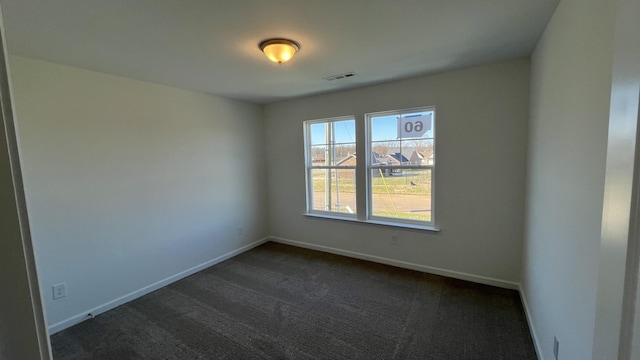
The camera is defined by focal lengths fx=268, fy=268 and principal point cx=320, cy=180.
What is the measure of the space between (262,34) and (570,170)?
211 centimetres

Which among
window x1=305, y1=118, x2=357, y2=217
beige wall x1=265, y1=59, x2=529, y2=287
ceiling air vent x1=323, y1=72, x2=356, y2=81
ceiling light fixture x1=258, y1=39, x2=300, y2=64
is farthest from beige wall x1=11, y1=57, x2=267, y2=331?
beige wall x1=265, y1=59, x2=529, y2=287

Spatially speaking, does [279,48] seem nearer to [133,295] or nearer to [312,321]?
[312,321]

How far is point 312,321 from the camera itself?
2.45 metres

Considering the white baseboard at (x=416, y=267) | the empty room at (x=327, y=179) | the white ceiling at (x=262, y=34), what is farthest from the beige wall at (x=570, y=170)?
the white baseboard at (x=416, y=267)

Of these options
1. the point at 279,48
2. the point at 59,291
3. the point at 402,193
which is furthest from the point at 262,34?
the point at 59,291

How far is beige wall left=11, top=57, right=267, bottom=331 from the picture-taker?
2332 millimetres

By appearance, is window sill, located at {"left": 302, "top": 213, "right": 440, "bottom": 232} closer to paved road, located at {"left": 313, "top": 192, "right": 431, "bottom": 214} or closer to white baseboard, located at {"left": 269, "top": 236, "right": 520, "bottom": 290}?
paved road, located at {"left": 313, "top": 192, "right": 431, "bottom": 214}

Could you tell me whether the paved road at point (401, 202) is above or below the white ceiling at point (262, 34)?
below

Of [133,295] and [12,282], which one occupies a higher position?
[12,282]

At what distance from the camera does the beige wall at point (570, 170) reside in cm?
112

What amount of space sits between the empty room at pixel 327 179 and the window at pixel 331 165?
3 centimetres

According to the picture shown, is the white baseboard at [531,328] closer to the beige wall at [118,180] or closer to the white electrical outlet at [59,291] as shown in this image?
the beige wall at [118,180]

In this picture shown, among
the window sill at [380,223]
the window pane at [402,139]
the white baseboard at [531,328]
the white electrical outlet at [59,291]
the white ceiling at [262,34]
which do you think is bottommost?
the white baseboard at [531,328]

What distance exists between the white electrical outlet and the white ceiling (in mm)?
1989
